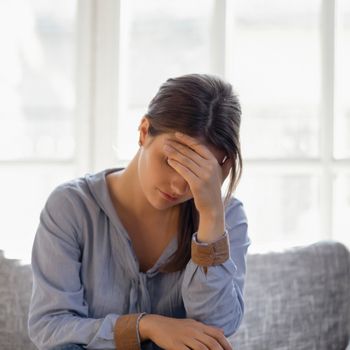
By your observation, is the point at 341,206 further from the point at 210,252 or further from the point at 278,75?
the point at 210,252

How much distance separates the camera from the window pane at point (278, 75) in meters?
2.29

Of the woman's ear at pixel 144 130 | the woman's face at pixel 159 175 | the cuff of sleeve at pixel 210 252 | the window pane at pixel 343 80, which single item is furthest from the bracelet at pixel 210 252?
the window pane at pixel 343 80

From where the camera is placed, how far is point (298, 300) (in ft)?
6.59

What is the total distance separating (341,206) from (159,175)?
928mm

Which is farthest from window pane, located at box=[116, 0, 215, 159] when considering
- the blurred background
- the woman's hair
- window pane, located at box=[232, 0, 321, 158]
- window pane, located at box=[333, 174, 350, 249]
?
the woman's hair

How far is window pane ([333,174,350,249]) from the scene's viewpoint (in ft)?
7.48

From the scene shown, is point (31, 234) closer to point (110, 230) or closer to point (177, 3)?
point (110, 230)

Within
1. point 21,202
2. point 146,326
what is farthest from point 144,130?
point 21,202

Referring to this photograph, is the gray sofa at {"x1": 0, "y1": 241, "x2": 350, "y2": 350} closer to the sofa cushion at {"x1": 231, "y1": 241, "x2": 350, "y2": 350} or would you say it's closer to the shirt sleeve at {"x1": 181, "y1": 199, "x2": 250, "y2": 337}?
the sofa cushion at {"x1": 231, "y1": 241, "x2": 350, "y2": 350}

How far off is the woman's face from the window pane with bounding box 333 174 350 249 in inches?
32.3

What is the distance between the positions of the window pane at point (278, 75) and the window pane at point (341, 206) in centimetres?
12

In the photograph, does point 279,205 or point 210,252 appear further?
point 279,205

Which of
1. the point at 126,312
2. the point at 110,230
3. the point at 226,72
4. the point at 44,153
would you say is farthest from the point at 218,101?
the point at 44,153

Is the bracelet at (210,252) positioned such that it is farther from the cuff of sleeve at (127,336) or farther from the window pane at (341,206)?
the window pane at (341,206)
